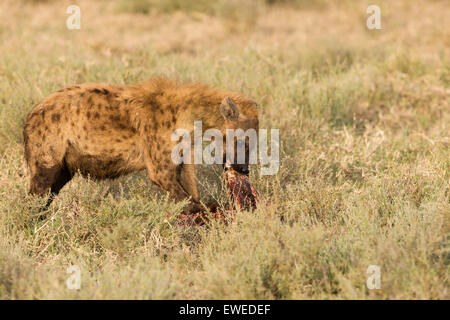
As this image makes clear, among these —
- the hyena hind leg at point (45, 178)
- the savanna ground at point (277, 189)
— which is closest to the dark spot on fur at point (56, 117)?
the hyena hind leg at point (45, 178)

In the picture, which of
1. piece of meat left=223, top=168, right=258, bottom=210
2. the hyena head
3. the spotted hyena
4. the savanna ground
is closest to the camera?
the savanna ground

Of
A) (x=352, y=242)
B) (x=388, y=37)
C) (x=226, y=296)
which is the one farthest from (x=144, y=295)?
(x=388, y=37)

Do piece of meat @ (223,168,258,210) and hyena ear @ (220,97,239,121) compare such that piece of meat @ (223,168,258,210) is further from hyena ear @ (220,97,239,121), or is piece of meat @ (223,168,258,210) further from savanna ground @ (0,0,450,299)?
hyena ear @ (220,97,239,121)

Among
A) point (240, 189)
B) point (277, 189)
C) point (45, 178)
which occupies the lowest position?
point (277, 189)

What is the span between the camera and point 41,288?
10.2 feet

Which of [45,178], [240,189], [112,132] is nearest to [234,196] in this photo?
[240,189]

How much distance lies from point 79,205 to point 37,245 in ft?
1.48

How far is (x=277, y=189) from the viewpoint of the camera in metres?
4.68

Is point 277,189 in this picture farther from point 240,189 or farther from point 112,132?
point 112,132

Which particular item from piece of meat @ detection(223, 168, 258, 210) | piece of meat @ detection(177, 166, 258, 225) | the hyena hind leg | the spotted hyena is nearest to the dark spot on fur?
the spotted hyena

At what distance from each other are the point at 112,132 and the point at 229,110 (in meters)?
0.94

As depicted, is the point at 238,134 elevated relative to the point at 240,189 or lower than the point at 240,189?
elevated

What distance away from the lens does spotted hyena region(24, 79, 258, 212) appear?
405 cm

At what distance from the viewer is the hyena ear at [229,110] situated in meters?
4.11
